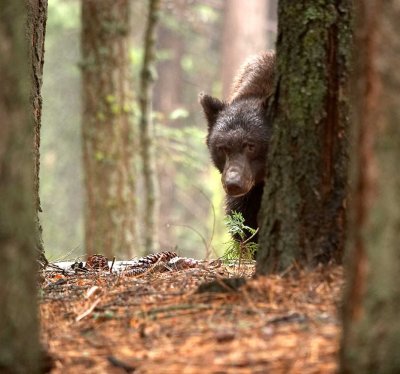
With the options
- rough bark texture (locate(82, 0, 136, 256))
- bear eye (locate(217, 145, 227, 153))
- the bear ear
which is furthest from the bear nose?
rough bark texture (locate(82, 0, 136, 256))

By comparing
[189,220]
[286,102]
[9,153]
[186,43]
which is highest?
[186,43]

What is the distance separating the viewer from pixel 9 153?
9.76 feet

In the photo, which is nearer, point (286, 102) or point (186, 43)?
point (286, 102)

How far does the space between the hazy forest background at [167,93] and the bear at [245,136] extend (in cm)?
900

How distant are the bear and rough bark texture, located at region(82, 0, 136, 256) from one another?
350 cm

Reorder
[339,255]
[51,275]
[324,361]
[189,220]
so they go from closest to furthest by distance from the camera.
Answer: [324,361], [339,255], [51,275], [189,220]

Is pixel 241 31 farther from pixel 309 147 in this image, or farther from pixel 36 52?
pixel 309 147

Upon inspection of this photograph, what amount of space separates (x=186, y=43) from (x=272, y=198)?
89.3 ft

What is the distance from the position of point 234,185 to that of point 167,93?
21199 millimetres

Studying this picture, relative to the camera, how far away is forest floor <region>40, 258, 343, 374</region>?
3258 millimetres

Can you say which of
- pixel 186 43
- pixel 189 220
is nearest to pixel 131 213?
pixel 189 220

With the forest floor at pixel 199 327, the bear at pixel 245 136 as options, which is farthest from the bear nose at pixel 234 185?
the forest floor at pixel 199 327

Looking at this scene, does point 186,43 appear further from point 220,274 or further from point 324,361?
point 324,361

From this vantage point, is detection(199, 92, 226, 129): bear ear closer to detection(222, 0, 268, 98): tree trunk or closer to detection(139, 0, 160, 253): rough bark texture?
detection(139, 0, 160, 253): rough bark texture
